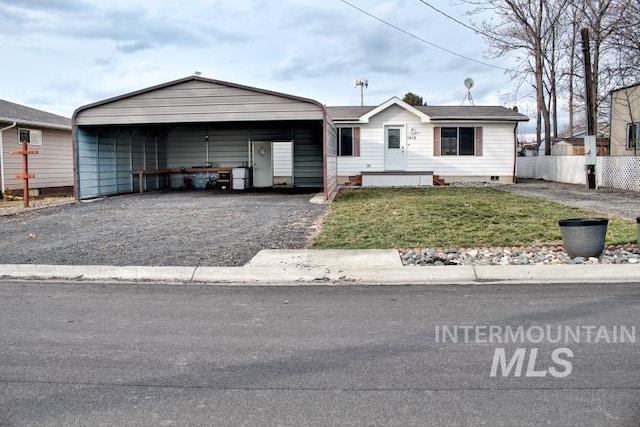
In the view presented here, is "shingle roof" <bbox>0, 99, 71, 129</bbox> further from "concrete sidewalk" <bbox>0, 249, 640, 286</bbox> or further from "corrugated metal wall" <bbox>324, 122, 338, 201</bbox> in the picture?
"concrete sidewalk" <bbox>0, 249, 640, 286</bbox>

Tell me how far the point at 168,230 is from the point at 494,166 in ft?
62.5

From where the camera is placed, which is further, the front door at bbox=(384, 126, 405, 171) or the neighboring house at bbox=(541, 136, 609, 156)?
the neighboring house at bbox=(541, 136, 609, 156)

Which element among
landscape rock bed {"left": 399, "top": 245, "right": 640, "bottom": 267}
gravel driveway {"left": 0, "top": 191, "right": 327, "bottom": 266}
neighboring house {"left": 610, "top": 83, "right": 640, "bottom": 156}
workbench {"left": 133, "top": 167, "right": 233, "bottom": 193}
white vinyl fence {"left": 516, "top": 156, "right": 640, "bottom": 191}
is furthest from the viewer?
neighboring house {"left": 610, "top": 83, "right": 640, "bottom": 156}

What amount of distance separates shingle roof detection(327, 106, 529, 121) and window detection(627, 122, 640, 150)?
423 centimetres

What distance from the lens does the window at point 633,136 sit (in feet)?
78.1

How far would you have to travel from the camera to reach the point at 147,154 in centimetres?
2414

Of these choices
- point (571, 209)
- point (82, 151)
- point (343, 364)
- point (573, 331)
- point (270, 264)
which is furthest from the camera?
point (82, 151)

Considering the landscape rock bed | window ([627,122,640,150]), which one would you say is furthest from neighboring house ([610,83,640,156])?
the landscape rock bed

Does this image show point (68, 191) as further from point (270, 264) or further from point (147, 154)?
point (270, 264)

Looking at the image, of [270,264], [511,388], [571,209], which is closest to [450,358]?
[511,388]

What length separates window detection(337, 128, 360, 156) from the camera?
1040 inches

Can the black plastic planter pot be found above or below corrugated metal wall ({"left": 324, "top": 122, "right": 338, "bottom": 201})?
below

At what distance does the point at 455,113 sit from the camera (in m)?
27.0

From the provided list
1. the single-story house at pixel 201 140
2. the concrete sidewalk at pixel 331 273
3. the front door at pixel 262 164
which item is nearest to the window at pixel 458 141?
the single-story house at pixel 201 140
